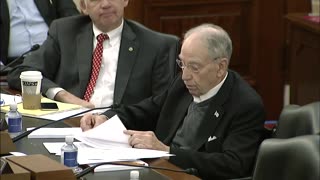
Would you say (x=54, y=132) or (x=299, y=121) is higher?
(x=299, y=121)

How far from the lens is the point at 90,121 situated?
3176 mm

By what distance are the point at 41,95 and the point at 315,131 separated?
1.60 m

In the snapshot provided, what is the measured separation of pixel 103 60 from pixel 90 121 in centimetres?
72

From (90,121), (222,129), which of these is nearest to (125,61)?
(90,121)

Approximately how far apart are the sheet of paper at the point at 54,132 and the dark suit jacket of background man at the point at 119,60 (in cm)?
66

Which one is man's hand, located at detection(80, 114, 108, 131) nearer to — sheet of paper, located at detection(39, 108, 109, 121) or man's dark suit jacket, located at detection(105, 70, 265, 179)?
sheet of paper, located at detection(39, 108, 109, 121)

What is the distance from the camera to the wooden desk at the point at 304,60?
5.08 m

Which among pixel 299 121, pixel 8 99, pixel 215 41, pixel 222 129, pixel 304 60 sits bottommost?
pixel 304 60

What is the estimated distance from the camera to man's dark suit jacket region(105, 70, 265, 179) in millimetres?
2855

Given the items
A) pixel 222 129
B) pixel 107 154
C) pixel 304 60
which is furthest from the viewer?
pixel 304 60

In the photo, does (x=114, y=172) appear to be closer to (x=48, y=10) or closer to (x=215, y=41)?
(x=215, y=41)

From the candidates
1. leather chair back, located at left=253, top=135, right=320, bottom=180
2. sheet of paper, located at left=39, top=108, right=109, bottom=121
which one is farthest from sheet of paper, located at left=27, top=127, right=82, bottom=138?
leather chair back, located at left=253, top=135, right=320, bottom=180

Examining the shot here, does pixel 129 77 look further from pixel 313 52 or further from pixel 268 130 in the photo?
pixel 313 52

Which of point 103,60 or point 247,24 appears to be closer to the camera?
point 103,60
